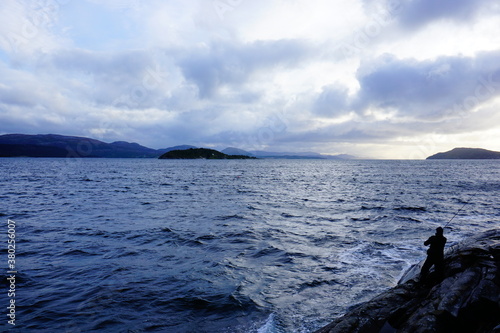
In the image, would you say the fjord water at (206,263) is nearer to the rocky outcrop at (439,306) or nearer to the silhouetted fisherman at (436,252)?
the rocky outcrop at (439,306)

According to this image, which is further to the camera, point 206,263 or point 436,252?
point 206,263

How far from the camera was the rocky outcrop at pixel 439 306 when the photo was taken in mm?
7906

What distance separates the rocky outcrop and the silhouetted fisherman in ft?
1.08

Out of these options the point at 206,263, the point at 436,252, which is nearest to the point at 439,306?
the point at 436,252

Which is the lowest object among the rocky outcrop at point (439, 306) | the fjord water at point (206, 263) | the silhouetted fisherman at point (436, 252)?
the fjord water at point (206, 263)

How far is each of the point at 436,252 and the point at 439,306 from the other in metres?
2.75

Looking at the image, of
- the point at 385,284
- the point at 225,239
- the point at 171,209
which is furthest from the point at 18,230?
the point at 385,284

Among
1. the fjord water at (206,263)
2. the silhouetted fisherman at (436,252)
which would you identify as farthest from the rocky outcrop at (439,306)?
the fjord water at (206,263)

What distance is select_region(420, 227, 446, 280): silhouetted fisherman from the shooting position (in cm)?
1052

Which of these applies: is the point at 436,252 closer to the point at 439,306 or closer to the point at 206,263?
the point at 439,306

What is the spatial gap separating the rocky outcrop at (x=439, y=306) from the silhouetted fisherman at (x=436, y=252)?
33 centimetres

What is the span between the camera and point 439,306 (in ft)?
27.9

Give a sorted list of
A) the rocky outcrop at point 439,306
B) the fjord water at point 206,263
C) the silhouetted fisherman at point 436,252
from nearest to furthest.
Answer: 1. the rocky outcrop at point 439,306
2. the silhouetted fisherman at point 436,252
3. the fjord water at point 206,263

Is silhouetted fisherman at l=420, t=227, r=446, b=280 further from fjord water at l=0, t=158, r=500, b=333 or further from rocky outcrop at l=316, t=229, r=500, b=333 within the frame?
fjord water at l=0, t=158, r=500, b=333
